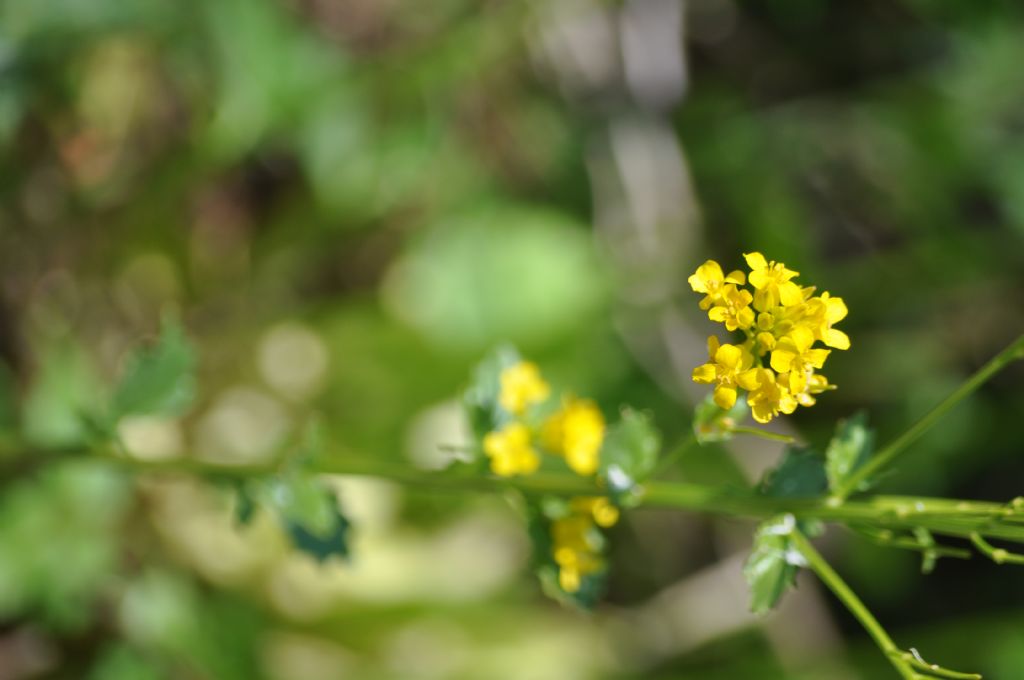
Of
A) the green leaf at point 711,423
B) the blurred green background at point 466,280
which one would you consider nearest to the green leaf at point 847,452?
the green leaf at point 711,423

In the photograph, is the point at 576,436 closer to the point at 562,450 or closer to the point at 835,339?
the point at 562,450

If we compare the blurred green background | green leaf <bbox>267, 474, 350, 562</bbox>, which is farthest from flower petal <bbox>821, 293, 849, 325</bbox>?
the blurred green background

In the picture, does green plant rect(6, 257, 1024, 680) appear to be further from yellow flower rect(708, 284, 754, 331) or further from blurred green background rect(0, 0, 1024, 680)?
blurred green background rect(0, 0, 1024, 680)

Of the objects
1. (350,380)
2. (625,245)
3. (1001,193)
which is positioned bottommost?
(1001,193)

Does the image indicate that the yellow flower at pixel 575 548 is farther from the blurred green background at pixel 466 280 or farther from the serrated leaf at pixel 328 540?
the blurred green background at pixel 466 280

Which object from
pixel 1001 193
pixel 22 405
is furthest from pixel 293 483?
pixel 1001 193

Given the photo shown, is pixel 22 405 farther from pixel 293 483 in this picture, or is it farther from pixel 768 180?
pixel 768 180
